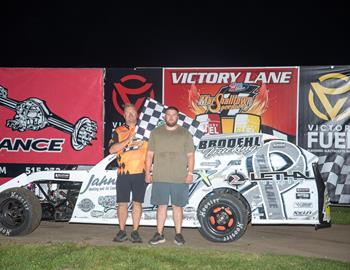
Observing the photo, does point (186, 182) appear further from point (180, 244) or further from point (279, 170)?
point (279, 170)

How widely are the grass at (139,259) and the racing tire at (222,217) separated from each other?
0.57 m

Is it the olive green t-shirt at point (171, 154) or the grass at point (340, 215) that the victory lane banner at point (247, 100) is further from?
the olive green t-shirt at point (171, 154)

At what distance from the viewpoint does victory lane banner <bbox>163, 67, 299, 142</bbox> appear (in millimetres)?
9383

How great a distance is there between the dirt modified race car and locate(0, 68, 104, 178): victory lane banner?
2.41 meters

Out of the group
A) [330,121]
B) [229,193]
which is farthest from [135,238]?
[330,121]

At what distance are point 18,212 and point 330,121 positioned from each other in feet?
17.6

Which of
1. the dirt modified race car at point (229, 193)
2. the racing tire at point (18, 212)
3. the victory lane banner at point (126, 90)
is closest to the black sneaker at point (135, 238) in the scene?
the dirt modified race car at point (229, 193)

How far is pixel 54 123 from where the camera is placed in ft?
32.8

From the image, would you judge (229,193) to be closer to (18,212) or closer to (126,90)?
(18,212)

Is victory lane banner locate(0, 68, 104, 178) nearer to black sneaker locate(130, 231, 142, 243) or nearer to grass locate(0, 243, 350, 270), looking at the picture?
black sneaker locate(130, 231, 142, 243)

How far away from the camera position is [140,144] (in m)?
7.29

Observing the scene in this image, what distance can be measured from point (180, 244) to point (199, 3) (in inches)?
646

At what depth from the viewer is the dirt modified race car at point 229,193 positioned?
7.07 metres

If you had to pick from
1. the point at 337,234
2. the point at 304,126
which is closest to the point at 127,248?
the point at 337,234
